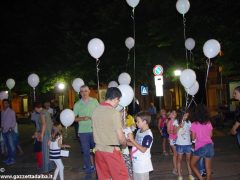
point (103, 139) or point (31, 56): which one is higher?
point (31, 56)

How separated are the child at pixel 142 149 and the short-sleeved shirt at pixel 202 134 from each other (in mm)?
1807

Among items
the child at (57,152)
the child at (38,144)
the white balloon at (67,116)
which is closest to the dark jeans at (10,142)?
the child at (38,144)

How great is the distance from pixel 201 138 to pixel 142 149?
2.09 meters

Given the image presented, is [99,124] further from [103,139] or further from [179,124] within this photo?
[179,124]

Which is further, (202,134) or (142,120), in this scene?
(202,134)

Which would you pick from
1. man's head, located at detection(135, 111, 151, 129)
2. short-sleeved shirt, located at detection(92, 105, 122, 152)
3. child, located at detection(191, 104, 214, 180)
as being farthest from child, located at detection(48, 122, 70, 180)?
short-sleeved shirt, located at detection(92, 105, 122, 152)

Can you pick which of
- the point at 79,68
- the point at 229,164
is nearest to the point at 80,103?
the point at 229,164

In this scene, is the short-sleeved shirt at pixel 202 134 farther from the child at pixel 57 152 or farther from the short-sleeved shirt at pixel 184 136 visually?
the child at pixel 57 152

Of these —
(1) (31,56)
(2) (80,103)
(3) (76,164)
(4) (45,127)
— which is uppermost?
(1) (31,56)

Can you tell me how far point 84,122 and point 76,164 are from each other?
314cm

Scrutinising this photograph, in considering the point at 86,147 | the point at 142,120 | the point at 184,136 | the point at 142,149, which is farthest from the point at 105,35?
the point at 142,149

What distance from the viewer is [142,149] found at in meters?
5.39

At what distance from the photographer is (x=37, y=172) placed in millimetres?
9562

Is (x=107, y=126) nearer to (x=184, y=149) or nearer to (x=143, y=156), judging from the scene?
Answer: (x=143, y=156)
